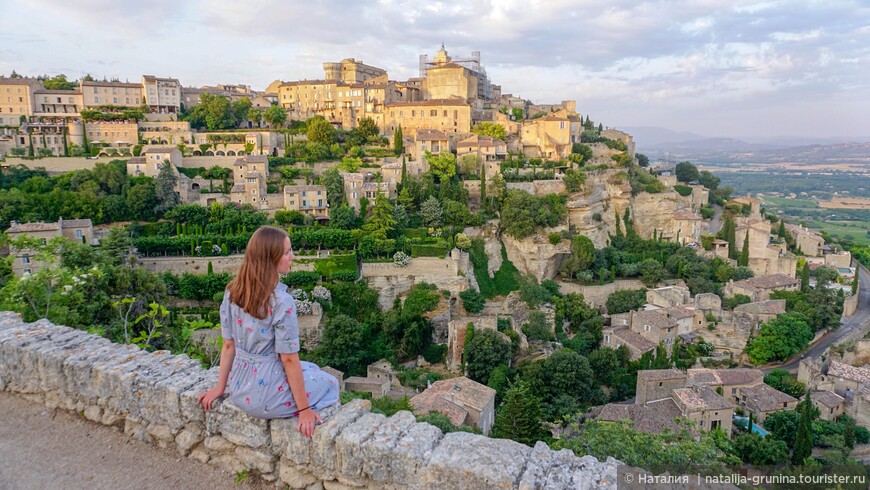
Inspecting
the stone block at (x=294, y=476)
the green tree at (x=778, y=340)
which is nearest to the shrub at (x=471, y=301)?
the green tree at (x=778, y=340)

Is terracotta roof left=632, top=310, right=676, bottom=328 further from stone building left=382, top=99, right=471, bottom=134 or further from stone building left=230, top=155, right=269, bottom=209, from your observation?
stone building left=382, top=99, right=471, bottom=134

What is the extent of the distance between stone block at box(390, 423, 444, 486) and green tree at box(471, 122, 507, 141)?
41.2 m

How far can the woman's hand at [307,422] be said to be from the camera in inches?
160

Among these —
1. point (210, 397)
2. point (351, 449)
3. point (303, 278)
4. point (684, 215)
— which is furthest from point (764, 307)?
point (210, 397)

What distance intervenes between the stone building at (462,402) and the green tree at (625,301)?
13908mm

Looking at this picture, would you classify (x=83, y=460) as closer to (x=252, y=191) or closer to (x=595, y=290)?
(x=595, y=290)

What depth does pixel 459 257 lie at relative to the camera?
2900cm

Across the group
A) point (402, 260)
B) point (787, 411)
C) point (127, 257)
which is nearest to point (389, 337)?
point (402, 260)

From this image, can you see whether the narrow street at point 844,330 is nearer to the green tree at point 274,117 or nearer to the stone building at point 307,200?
the stone building at point 307,200

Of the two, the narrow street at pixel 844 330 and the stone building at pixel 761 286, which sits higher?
the stone building at pixel 761 286

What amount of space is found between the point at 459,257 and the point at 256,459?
24829 millimetres

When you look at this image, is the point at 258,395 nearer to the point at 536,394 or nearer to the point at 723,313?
the point at 536,394

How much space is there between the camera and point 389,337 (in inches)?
1030

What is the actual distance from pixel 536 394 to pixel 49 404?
18422 mm
